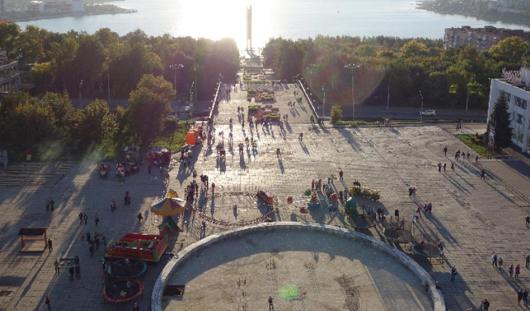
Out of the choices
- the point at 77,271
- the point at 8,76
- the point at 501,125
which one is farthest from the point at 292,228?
the point at 8,76

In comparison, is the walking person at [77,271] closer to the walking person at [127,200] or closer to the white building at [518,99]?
the walking person at [127,200]

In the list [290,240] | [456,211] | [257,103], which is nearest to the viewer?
[290,240]

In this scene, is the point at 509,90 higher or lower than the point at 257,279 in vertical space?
higher

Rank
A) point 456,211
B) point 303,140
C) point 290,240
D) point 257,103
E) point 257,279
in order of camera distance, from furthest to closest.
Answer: point 257,103 → point 303,140 → point 456,211 → point 290,240 → point 257,279

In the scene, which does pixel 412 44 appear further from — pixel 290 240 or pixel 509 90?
pixel 290 240

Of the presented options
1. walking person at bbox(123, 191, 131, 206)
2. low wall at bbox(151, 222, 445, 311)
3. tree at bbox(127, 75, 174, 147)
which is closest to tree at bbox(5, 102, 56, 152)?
tree at bbox(127, 75, 174, 147)

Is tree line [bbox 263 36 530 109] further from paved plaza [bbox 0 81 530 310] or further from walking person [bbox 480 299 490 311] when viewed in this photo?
walking person [bbox 480 299 490 311]

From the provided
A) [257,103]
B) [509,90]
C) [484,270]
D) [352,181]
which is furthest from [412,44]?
[484,270]
